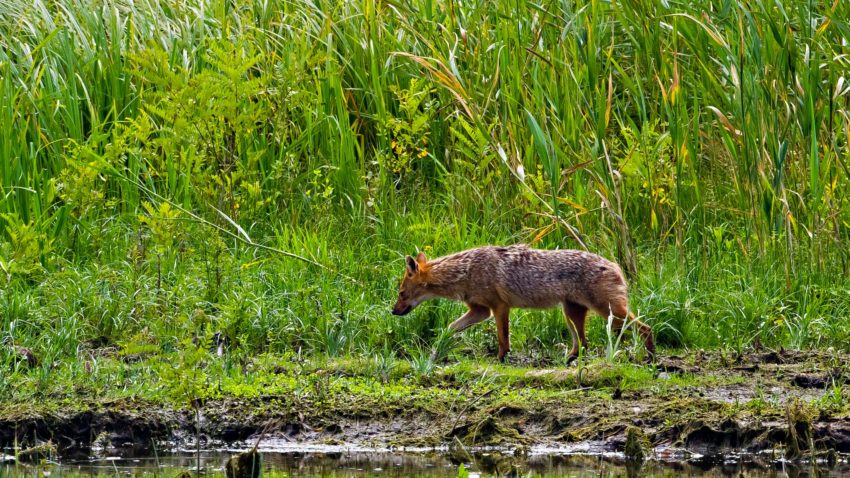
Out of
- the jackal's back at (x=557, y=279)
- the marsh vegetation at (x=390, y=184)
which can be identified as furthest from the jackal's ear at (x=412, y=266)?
the jackal's back at (x=557, y=279)

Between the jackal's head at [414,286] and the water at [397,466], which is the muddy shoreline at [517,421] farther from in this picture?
the jackal's head at [414,286]

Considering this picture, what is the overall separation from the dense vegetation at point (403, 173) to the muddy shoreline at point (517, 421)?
54cm

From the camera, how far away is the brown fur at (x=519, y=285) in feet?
25.5

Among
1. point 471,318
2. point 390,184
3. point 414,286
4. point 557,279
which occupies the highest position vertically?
point 557,279

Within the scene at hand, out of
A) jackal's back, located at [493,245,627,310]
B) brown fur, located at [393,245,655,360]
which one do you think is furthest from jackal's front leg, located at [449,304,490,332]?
jackal's back, located at [493,245,627,310]

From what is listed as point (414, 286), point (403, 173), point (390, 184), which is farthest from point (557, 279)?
point (403, 173)

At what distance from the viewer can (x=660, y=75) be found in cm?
1002

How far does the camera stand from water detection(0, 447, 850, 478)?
18.5ft

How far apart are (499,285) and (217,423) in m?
2.22

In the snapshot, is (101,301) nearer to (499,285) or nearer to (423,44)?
(499,285)

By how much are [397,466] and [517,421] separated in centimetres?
83

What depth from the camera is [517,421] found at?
6.43 metres

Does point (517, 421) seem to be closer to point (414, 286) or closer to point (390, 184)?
point (414, 286)

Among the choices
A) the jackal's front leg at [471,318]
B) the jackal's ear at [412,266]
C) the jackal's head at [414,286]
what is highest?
the jackal's ear at [412,266]
